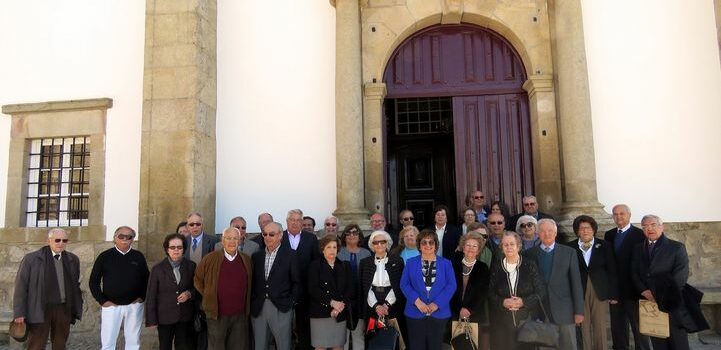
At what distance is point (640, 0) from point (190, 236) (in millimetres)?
6145

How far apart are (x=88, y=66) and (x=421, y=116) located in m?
5.06

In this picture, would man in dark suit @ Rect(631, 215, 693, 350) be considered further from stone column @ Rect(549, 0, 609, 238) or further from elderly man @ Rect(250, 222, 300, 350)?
elderly man @ Rect(250, 222, 300, 350)

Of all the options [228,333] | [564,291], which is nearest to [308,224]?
[228,333]

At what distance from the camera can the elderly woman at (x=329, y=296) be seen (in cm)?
469

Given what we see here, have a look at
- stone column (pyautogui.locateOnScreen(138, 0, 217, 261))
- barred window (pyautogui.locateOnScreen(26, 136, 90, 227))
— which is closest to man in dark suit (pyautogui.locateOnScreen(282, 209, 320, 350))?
stone column (pyautogui.locateOnScreen(138, 0, 217, 261))

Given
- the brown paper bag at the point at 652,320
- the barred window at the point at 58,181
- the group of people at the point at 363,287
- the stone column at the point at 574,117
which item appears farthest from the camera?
the barred window at the point at 58,181

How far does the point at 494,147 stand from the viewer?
24.0 ft

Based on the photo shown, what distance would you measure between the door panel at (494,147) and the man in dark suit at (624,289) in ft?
6.38

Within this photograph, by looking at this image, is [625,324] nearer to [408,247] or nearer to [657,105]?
[408,247]

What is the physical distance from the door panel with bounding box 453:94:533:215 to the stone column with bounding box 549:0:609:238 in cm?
53

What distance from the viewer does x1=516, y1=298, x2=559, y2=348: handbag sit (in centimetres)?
410

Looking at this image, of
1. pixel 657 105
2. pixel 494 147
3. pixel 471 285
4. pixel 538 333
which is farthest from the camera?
pixel 494 147

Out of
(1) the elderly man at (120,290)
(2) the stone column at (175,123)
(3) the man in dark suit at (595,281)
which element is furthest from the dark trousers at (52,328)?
(3) the man in dark suit at (595,281)

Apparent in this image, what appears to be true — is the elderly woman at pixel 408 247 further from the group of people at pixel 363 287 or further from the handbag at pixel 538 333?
the handbag at pixel 538 333
